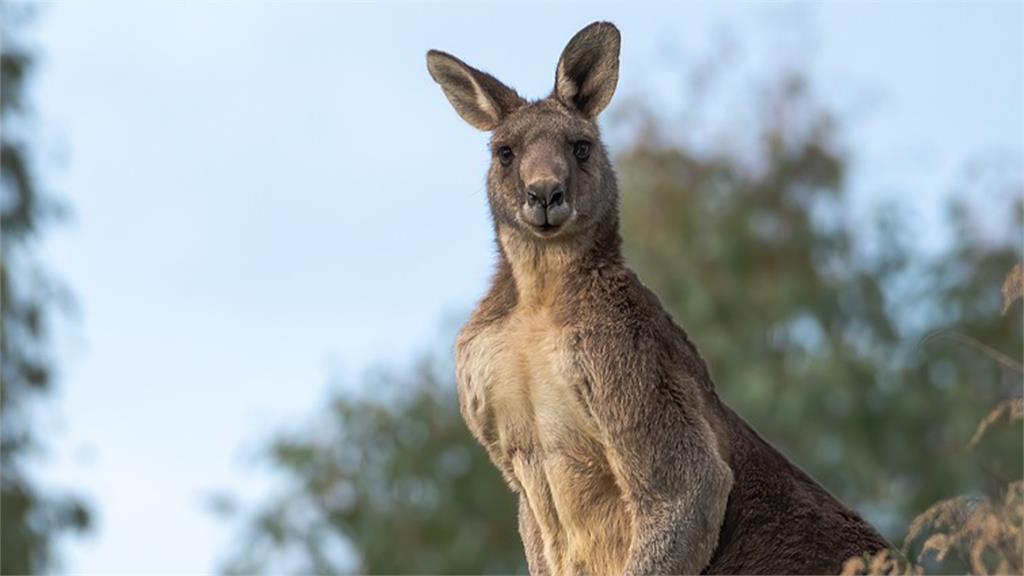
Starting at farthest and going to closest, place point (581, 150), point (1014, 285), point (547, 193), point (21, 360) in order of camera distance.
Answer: point (21, 360)
point (581, 150)
point (547, 193)
point (1014, 285)

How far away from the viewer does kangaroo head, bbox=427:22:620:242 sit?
8.48 metres

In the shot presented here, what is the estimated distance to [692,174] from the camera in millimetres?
33719

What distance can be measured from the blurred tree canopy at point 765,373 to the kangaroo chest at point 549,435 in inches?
774

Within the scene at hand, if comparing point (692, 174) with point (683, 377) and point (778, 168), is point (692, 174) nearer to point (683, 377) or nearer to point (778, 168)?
point (778, 168)

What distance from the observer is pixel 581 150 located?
28.7 ft

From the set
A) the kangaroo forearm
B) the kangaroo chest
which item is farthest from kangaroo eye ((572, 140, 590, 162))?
the kangaroo forearm

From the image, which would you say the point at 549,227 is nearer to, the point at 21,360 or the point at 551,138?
the point at 551,138

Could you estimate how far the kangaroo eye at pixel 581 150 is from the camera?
344 inches

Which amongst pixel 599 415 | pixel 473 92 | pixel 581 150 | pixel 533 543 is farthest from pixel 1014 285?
pixel 473 92

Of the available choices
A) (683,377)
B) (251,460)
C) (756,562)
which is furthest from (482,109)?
(251,460)

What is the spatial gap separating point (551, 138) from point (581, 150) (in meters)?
0.15

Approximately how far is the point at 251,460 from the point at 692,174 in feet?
27.9

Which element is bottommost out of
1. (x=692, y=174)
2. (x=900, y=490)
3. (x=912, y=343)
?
(x=900, y=490)

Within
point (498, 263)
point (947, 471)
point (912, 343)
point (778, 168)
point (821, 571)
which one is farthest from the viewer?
point (778, 168)
